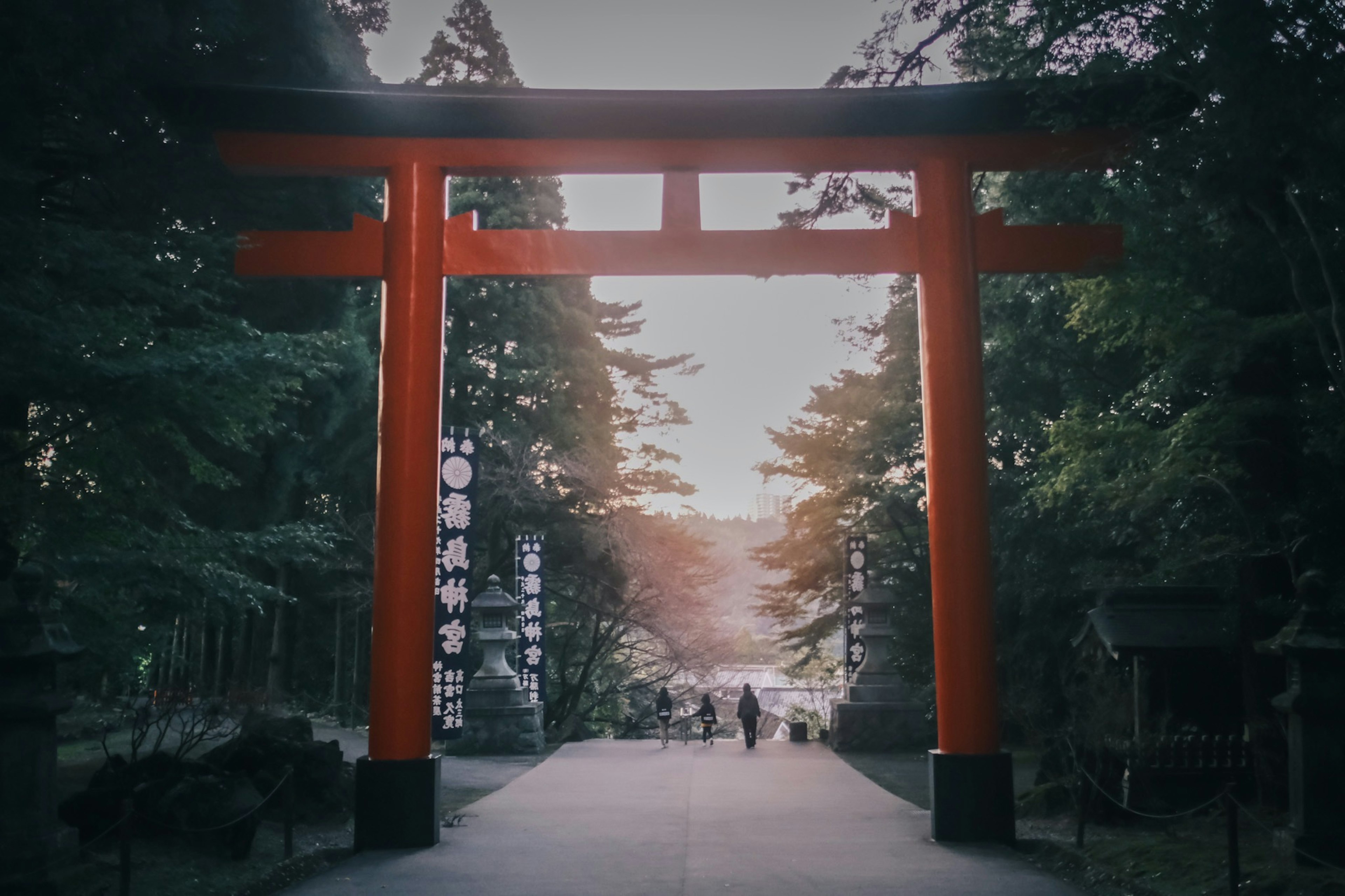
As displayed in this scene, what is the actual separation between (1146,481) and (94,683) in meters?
13.1

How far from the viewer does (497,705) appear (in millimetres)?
18844

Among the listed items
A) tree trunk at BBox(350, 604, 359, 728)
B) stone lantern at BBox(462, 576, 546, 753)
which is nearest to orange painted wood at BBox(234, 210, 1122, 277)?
stone lantern at BBox(462, 576, 546, 753)

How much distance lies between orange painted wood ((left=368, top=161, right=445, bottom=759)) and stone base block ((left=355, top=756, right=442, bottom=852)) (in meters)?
0.11

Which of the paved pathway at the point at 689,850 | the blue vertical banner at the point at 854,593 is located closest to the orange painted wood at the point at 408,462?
the paved pathway at the point at 689,850

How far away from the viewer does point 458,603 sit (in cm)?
1407

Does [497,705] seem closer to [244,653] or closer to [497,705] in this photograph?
[497,705]

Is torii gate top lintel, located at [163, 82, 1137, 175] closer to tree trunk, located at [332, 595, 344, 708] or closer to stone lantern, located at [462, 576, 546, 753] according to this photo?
stone lantern, located at [462, 576, 546, 753]

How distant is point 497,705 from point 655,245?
11481 millimetres

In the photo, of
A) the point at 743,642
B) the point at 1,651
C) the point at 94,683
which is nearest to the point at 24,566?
the point at 1,651

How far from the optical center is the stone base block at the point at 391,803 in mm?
8812

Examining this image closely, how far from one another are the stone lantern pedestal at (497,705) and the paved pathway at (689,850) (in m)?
4.23

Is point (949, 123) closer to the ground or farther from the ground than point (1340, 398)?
farther from the ground

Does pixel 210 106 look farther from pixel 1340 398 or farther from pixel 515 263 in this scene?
pixel 1340 398

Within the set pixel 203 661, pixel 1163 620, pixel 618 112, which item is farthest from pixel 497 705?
pixel 618 112
